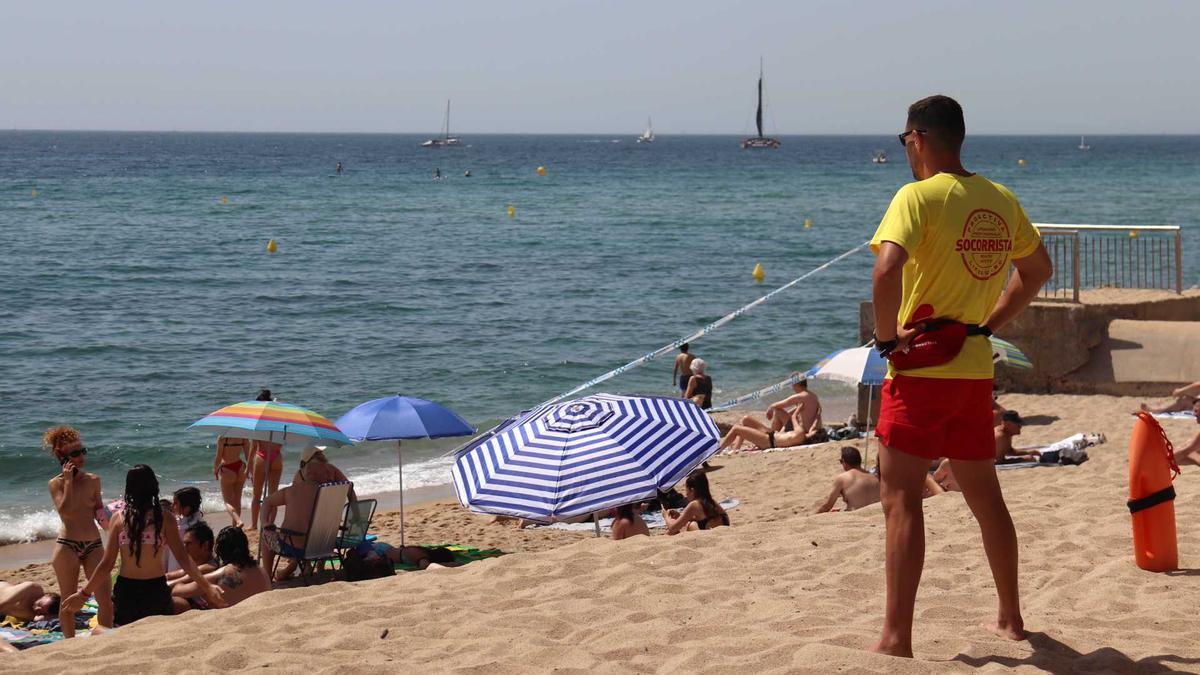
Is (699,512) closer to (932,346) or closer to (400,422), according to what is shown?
(400,422)

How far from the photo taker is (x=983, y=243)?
3701mm

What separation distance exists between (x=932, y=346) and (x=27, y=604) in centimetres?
604

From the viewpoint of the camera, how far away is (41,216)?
1805 inches

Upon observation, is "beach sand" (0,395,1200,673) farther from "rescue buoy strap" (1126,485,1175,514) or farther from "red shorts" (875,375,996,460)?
"red shorts" (875,375,996,460)

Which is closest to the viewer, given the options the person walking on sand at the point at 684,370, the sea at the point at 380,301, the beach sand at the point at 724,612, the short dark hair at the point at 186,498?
the beach sand at the point at 724,612

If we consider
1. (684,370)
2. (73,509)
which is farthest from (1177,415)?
(73,509)

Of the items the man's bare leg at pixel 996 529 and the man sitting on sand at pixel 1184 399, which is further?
the man sitting on sand at pixel 1184 399

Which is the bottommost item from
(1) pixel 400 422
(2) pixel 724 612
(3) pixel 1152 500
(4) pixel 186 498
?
(4) pixel 186 498

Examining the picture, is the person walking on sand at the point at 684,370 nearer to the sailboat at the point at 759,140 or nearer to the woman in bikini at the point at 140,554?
the woman in bikini at the point at 140,554

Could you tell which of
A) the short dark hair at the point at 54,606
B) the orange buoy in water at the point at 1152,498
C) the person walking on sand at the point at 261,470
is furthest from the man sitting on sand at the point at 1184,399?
the short dark hair at the point at 54,606

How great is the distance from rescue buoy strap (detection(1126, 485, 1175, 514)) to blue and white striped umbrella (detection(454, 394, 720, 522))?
113 inches

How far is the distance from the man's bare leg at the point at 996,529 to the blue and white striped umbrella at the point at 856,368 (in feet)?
22.2

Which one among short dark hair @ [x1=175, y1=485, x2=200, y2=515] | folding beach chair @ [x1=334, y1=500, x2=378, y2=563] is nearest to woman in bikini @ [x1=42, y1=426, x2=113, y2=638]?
short dark hair @ [x1=175, y1=485, x2=200, y2=515]

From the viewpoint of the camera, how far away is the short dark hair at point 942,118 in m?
3.75
